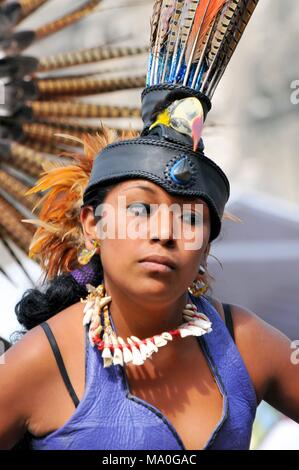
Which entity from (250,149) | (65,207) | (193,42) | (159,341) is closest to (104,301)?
(159,341)

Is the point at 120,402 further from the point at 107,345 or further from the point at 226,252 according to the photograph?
the point at 226,252

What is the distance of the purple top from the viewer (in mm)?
1271

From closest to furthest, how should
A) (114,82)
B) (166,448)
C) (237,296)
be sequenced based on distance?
(166,448), (114,82), (237,296)

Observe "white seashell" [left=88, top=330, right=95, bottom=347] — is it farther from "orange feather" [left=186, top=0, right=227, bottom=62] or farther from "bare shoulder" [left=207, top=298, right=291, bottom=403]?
"orange feather" [left=186, top=0, right=227, bottom=62]

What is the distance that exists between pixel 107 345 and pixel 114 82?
→ 102cm

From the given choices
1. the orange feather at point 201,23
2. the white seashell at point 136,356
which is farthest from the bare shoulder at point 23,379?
the orange feather at point 201,23

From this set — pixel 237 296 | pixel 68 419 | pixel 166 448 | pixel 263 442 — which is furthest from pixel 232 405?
pixel 237 296

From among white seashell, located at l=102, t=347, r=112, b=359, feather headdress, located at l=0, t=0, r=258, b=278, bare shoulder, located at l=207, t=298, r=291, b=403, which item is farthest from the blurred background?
white seashell, located at l=102, t=347, r=112, b=359

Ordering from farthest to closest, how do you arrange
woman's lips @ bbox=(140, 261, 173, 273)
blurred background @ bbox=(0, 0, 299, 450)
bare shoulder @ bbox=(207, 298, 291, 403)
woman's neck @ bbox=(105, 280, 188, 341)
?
1. blurred background @ bbox=(0, 0, 299, 450)
2. bare shoulder @ bbox=(207, 298, 291, 403)
3. woman's neck @ bbox=(105, 280, 188, 341)
4. woman's lips @ bbox=(140, 261, 173, 273)

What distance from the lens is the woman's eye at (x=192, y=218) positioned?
130 cm

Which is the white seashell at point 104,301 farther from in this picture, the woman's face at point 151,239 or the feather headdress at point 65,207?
the feather headdress at point 65,207

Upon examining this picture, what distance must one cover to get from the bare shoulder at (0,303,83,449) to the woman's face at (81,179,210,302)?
0.17 m

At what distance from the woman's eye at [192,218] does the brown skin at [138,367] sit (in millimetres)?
24

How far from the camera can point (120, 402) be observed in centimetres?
130
